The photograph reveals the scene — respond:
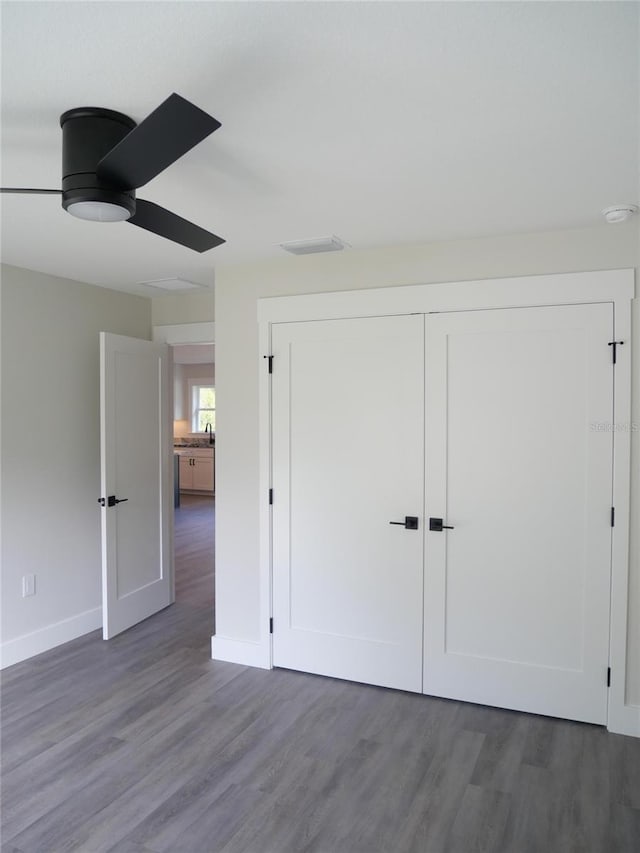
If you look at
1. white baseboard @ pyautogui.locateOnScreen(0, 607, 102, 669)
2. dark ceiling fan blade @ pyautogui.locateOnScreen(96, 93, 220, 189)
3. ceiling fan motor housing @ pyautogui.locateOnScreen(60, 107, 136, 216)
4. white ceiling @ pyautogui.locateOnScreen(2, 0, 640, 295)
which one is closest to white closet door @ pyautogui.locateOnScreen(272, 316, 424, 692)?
white ceiling @ pyautogui.locateOnScreen(2, 0, 640, 295)

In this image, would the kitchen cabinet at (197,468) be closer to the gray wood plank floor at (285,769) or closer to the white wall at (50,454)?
the white wall at (50,454)

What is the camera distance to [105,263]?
366 centimetres

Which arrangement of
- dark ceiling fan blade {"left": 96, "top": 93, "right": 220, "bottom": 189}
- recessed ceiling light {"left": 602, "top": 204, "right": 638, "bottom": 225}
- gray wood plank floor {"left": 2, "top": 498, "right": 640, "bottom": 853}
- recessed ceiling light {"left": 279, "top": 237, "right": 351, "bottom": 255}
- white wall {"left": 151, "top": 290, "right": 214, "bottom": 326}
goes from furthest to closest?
white wall {"left": 151, "top": 290, "right": 214, "bottom": 326}, recessed ceiling light {"left": 279, "top": 237, "right": 351, "bottom": 255}, recessed ceiling light {"left": 602, "top": 204, "right": 638, "bottom": 225}, gray wood plank floor {"left": 2, "top": 498, "right": 640, "bottom": 853}, dark ceiling fan blade {"left": 96, "top": 93, "right": 220, "bottom": 189}

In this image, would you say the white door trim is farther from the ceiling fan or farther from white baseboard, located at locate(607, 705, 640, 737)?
the ceiling fan

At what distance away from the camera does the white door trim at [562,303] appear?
284cm

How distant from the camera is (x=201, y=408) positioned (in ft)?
Answer: 37.9

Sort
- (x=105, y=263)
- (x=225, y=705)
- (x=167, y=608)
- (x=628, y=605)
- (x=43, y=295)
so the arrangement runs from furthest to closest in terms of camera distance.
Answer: (x=167, y=608) → (x=43, y=295) → (x=105, y=263) → (x=225, y=705) → (x=628, y=605)

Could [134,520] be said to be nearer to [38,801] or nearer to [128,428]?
[128,428]

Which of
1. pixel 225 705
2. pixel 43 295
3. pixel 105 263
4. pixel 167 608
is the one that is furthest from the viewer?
pixel 167 608

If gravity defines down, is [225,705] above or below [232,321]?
below

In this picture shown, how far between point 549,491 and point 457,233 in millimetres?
1417

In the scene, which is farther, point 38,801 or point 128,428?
point 128,428

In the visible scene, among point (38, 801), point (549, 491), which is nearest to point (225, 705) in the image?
point (38, 801)

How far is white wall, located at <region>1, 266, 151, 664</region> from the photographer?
3.70 meters
